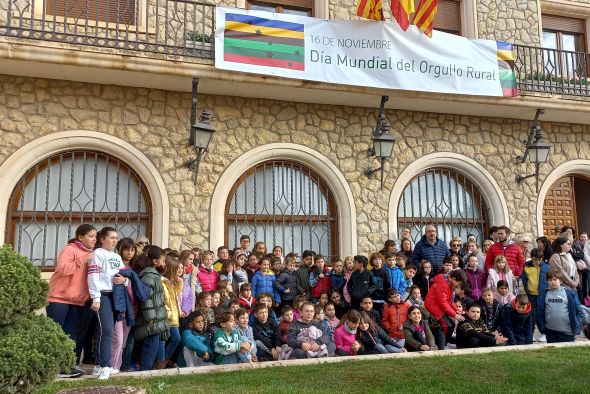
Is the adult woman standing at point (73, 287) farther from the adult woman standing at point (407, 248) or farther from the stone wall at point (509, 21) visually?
the stone wall at point (509, 21)

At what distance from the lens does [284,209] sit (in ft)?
30.2

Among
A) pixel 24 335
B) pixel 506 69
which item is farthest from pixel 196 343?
pixel 506 69

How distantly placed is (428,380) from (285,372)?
128cm

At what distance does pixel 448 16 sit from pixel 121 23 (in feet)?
20.1

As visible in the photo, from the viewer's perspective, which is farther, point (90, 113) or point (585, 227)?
point (585, 227)

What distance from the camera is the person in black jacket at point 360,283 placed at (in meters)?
7.04

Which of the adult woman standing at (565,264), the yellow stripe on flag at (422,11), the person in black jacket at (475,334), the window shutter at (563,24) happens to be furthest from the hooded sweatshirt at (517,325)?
the window shutter at (563,24)

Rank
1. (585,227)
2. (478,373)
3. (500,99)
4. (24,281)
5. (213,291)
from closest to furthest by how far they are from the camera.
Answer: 1. (24,281)
2. (478,373)
3. (213,291)
4. (500,99)
5. (585,227)

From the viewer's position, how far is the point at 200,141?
816cm

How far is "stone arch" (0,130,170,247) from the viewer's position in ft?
25.3

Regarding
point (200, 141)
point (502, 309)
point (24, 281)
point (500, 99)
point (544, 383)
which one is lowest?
point (544, 383)

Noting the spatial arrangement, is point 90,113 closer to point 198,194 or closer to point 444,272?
point 198,194

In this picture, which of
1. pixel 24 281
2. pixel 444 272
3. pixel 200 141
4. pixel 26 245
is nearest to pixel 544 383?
pixel 444 272

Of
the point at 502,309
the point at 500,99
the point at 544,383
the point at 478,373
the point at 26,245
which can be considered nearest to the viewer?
the point at 544,383
